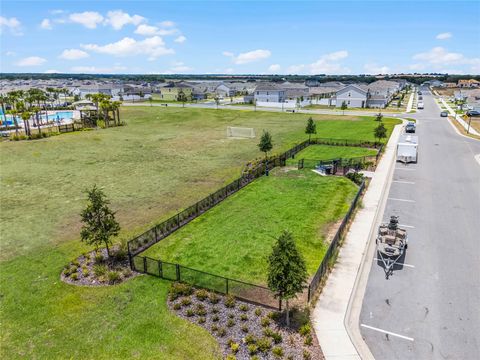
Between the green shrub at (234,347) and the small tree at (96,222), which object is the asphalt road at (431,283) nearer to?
the green shrub at (234,347)

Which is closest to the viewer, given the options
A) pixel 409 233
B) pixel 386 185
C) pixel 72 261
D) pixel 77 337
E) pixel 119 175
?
pixel 77 337

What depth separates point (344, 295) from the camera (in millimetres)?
15523

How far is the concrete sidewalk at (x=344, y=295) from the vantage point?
1257 centimetres

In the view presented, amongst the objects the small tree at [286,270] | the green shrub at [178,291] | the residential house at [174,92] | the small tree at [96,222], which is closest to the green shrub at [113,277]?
the small tree at [96,222]

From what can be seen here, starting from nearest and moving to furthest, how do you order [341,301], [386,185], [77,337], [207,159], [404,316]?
[77,337] < [404,316] < [341,301] < [386,185] < [207,159]

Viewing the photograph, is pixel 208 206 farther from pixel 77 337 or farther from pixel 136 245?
pixel 77 337

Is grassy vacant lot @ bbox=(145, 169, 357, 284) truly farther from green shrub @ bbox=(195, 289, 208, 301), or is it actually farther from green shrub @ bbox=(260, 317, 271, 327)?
green shrub @ bbox=(260, 317, 271, 327)

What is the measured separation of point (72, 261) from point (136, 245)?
3447mm

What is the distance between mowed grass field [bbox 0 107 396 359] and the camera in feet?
43.1

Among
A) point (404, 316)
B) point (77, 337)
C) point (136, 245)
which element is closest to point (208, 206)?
point (136, 245)

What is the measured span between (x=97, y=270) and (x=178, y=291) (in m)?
4.86

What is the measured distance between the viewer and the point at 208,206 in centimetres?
2583

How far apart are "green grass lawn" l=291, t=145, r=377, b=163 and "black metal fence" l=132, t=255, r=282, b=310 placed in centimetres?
2601

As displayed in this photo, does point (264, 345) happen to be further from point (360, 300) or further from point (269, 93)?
point (269, 93)
